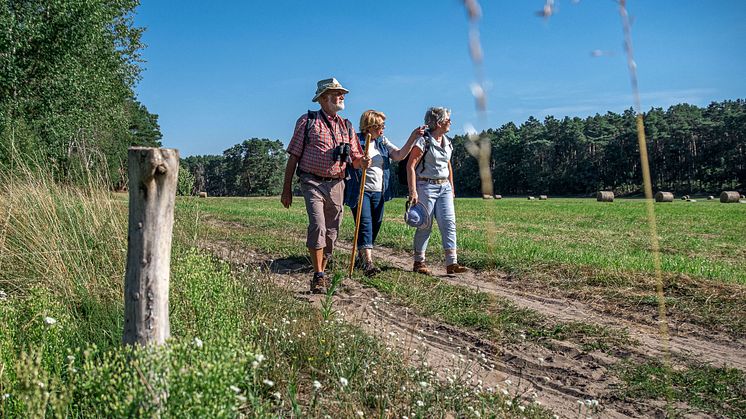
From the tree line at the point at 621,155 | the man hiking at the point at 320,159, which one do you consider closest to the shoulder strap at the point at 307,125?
the man hiking at the point at 320,159

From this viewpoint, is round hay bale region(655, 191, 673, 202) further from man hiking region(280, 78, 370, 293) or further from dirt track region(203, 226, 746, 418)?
man hiking region(280, 78, 370, 293)

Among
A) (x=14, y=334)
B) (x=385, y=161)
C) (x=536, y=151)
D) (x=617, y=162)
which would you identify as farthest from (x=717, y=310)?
(x=536, y=151)

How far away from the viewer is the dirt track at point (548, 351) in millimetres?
3994

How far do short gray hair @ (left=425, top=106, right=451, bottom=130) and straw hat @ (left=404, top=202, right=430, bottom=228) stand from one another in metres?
1.03

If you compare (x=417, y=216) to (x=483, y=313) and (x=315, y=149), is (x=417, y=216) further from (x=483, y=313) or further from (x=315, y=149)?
(x=483, y=313)

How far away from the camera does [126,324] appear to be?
303 centimetres

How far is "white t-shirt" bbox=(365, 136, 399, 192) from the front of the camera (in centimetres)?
795

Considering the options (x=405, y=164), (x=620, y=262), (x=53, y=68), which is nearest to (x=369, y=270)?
(x=405, y=164)

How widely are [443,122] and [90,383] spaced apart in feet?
18.6

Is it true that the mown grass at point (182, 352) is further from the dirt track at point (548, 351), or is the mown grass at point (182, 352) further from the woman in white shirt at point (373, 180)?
the woman in white shirt at point (373, 180)

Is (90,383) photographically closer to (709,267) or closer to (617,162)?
(709,267)

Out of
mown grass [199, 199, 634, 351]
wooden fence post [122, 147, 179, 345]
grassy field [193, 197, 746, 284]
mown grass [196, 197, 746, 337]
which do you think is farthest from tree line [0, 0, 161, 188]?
wooden fence post [122, 147, 179, 345]

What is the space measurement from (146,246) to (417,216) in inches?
197

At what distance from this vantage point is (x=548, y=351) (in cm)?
487
